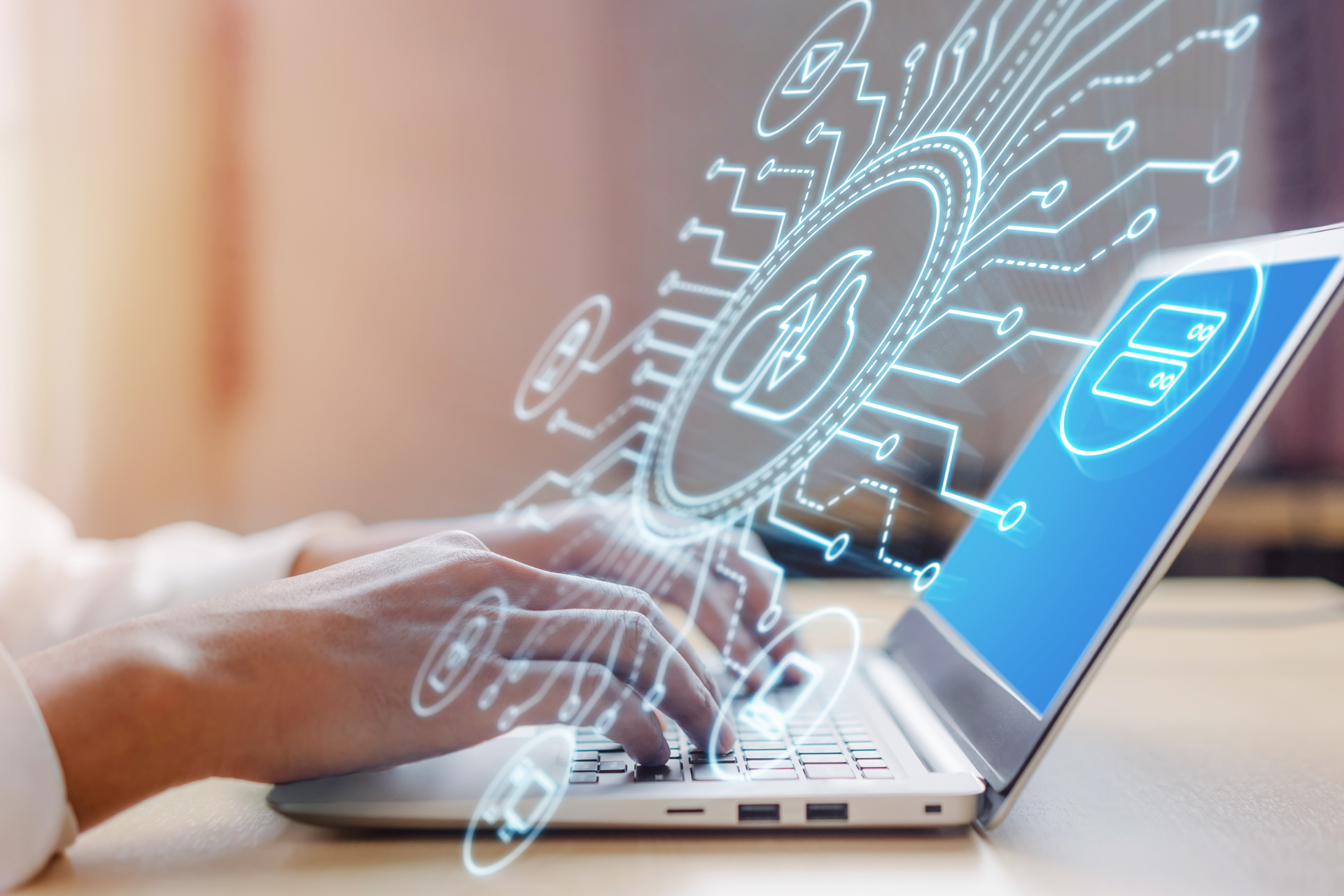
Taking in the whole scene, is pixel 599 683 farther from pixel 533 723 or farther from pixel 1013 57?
pixel 1013 57

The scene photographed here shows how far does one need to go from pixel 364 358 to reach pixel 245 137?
1.08 feet

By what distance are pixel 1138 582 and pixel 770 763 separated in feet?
0.57

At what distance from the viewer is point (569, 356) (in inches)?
23.3

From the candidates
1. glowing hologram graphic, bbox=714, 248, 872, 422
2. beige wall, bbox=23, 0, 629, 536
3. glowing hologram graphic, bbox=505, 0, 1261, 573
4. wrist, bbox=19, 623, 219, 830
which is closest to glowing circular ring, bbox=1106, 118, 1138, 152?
glowing hologram graphic, bbox=505, 0, 1261, 573

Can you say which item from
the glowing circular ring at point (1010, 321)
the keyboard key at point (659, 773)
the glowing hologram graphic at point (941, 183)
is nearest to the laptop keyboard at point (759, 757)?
the keyboard key at point (659, 773)

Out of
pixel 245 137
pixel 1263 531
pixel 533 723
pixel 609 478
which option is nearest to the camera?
pixel 533 723

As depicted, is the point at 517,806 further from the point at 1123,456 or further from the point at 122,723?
the point at 1123,456

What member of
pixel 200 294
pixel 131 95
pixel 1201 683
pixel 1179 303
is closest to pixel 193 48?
pixel 131 95

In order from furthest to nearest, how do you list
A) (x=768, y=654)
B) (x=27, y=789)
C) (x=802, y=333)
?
1. (x=768, y=654)
2. (x=802, y=333)
3. (x=27, y=789)

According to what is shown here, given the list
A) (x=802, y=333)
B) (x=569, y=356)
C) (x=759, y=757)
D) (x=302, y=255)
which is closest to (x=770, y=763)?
(x=759, y=757)

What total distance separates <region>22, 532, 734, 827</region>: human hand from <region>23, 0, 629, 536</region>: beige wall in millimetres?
573

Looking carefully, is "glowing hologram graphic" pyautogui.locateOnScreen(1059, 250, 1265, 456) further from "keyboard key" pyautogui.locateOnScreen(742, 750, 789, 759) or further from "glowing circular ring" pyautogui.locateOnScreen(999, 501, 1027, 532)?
"keyboard key" pyautogui.locateOnScreen(742, 750, 789, 759)

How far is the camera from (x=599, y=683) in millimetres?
365

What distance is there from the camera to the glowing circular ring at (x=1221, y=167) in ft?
1.24
